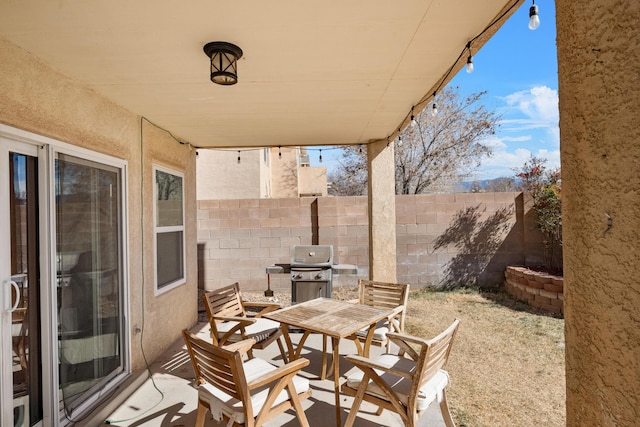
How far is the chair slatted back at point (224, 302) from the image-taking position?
3545mm

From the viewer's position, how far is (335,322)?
3076 mm

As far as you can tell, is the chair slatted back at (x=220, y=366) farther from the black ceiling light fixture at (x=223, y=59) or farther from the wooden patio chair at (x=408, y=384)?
the black ceiling light fixture at (x=223, y=59)

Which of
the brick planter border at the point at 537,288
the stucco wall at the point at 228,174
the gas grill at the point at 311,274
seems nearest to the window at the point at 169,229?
the gas grill at the point at 311,274

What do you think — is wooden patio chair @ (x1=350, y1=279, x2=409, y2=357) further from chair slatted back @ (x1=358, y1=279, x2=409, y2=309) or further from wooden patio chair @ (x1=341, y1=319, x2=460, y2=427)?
wooden patio chair @ (x1=341, y1=319, x2=460, y2=427)

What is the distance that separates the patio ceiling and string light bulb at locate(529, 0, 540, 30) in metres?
0.09

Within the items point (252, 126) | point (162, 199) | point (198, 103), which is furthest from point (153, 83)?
point (162, 199)

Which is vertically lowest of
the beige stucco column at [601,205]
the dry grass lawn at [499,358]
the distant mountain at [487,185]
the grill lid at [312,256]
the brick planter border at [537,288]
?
the dry grass lawn at [499,358]

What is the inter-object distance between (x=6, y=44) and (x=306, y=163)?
1956cm

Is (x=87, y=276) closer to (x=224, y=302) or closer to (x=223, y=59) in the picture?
(x=224, y=302)

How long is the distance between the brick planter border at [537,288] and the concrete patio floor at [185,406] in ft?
12.1

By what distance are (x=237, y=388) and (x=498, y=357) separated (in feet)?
10.4

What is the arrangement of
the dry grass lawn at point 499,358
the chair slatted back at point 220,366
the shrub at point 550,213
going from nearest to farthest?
the chair slatted back at point 220,366
the dry grass lawn at point 499,358
the shrub at point 550,213

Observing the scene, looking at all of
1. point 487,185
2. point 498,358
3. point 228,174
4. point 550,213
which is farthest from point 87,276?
point 487,185

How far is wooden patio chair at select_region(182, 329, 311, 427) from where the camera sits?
2021 millimetres
